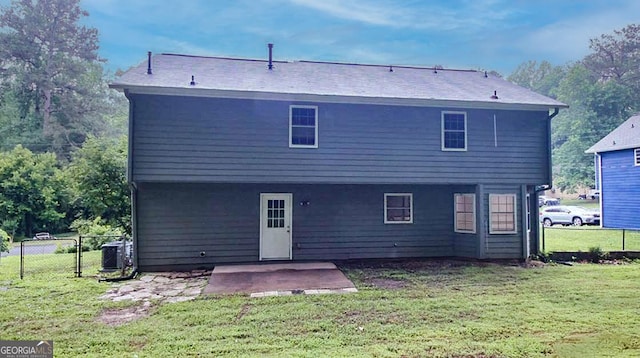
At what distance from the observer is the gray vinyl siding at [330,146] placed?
25.5ft

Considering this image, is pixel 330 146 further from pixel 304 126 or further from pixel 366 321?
pixel 366 321

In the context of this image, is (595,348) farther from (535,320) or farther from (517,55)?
(517,55)

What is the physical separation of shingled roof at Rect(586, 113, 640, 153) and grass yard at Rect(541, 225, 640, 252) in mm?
4371

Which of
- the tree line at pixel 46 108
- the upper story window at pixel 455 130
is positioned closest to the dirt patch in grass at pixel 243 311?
the upper story window at pixel 455 130

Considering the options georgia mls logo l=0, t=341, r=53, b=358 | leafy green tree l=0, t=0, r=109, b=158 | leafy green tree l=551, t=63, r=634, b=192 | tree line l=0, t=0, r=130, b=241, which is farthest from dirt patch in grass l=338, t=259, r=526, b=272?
leafy green tree l=551, t=63, r=634, b=192

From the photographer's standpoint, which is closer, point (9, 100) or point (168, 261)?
point (168, 261)

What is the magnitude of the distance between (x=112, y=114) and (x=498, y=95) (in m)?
28.8

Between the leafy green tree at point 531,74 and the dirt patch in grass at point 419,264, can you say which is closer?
the dirt patch in grass at point 419,264

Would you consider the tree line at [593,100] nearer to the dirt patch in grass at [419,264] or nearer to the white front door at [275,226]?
the dirt patch in grass at [419,264]

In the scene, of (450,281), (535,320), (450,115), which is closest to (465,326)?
(535,320)

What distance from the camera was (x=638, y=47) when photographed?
112ft

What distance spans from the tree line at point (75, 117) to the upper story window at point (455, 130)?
37.4ft

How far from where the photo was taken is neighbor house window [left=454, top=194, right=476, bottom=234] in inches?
367

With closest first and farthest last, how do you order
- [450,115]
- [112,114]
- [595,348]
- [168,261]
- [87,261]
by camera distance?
[595,348]
[168,261]
[450,115]
[87,261]
[112,114]
